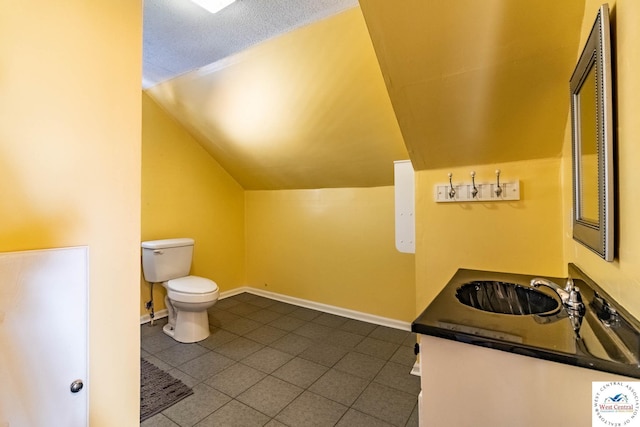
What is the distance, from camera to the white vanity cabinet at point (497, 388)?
0.72 meters

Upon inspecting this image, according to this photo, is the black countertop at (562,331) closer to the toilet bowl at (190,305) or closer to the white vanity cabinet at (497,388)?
the white vanity cabinet at (497,388)

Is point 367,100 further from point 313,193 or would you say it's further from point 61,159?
point 61,159

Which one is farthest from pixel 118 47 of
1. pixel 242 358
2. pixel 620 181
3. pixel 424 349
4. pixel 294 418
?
pixel 242 358

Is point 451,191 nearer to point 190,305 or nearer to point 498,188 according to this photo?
point 498,188

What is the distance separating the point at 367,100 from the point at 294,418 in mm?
1972

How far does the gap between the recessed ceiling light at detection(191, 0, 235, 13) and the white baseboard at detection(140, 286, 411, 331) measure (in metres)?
2.63

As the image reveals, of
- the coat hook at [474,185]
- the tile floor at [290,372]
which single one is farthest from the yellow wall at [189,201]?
the coat hook at [474,185]

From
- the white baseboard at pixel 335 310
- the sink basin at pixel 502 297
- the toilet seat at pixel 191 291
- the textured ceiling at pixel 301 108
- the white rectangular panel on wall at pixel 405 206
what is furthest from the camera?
the white baseboard at pixel 335 310

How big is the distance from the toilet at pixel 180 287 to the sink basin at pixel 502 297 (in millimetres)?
1923

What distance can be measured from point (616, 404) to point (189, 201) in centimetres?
332

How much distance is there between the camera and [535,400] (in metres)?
0.77

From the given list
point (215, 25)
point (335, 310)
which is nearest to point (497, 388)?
point (215, 25)

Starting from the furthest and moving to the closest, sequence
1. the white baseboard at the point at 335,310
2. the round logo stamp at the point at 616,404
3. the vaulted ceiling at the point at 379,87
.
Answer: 1. the white baseboard at the point at 335,310
2. the vaulted ceiling at the point at 379,87
3. the round logo stamp at the point at 616,404

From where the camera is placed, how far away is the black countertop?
0.67 metres
